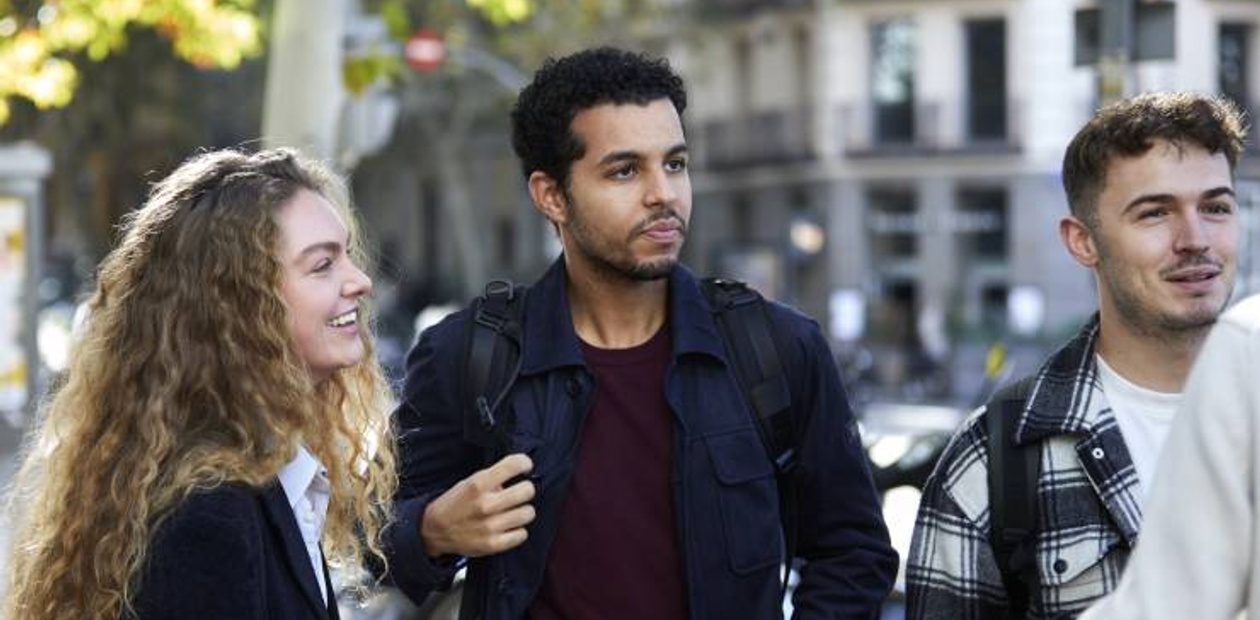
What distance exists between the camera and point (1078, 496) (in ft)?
11.4

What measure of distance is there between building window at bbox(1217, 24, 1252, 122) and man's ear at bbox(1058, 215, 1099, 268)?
36.5 metres

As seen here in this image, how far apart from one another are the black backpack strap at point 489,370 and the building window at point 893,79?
38.5 m

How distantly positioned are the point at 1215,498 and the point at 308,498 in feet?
5.40

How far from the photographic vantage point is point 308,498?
3404 mm

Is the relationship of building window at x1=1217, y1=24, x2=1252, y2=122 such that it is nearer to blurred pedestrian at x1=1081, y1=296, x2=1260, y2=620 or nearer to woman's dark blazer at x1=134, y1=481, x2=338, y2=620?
woman's dark blazer at x1=134, y1=481, x2=338, y2=620

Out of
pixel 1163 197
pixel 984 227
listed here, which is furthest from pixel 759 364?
pixel 984 227

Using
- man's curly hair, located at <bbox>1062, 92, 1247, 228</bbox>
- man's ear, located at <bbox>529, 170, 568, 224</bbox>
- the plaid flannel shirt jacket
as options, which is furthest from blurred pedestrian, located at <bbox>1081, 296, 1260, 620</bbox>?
man's ear, located at <bbox>529, 170, 568, 224</bbox>

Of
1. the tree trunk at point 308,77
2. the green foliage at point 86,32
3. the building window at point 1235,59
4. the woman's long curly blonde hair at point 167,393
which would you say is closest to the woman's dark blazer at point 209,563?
the woman's long curly blonde hair at point 167,393

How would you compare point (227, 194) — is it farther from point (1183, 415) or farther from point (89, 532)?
point (1183, 415)

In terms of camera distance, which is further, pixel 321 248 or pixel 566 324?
pixel 566 324

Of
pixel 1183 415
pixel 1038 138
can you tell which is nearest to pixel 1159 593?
pixel 1183 415

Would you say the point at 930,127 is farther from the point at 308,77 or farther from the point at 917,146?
the point at 308,77

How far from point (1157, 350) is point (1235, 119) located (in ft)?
1.53

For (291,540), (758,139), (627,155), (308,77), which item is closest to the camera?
(291,540)
